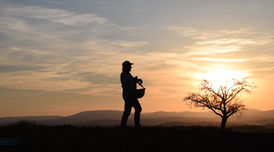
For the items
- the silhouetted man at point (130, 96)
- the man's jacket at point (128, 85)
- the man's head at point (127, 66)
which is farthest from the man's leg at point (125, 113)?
the man's head at point (127, 66)

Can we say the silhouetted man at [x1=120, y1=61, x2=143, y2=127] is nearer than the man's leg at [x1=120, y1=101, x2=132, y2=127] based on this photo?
Yes

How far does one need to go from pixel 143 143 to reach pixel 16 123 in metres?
8.05

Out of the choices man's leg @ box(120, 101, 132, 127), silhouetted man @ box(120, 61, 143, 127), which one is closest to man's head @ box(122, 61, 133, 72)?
silhouetted man @ box(120, 61, 143, 127)

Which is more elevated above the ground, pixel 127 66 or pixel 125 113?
pixel 127 66

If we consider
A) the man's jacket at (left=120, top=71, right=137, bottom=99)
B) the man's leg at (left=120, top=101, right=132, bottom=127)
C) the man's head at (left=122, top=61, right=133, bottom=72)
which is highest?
the man's head at (left=122, top=61, right=133, bottom=72)

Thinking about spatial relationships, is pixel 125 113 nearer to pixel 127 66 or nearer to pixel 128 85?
pixel 128 85

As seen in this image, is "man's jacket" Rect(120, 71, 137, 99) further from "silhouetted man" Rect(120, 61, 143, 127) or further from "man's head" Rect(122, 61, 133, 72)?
"man's head" Rect(122, 61, 133, 72)

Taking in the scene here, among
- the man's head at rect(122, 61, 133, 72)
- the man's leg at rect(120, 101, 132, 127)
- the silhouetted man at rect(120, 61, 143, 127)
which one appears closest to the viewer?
the silhouetted man at rect(120, 61, 143, 127)

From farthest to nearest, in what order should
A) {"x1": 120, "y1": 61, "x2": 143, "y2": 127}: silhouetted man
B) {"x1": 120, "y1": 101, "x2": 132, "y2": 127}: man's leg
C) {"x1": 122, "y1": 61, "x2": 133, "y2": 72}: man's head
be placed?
{"x1": 122, "y1": 61, "x2": 133, "y2": 72}: man's head → {"x1": 120, "y1": 101, "x2": 132, "y2": 127}: man's leg → {"x1": 120, "y1": 61, "x2": 143, "y2": 127}: silhouetted man

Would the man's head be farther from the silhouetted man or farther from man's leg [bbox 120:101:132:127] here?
man's leg [bbox 120:101:132:127]

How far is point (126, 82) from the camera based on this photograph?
14094 mm

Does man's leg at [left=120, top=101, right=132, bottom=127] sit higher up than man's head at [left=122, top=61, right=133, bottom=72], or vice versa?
man's head at [left=122, top=61, right=133, bottom=72]

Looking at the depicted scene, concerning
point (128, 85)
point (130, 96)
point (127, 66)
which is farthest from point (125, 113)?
point (127, 66)

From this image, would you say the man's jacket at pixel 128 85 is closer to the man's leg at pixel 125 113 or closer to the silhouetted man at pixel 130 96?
the silhouetted man at pixel 130 96
